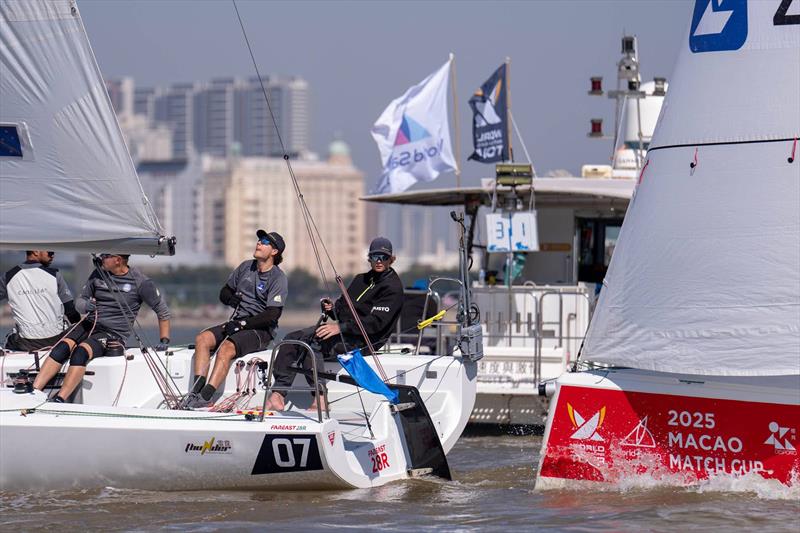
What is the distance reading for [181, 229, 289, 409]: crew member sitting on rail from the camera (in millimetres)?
9688

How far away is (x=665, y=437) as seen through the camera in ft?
26.9

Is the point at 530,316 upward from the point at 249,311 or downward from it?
downward

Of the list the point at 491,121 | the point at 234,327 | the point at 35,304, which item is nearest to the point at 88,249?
the point at 234,327

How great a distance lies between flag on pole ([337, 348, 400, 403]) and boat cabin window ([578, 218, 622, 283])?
693 centimetres

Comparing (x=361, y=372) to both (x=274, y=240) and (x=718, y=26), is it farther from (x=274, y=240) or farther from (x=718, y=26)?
(x=718, y=26)

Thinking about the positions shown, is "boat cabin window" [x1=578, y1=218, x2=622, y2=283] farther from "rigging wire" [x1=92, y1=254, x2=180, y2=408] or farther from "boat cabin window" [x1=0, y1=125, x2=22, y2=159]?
"boat cabin window" [x1=0, y1=125, x2=22, y2=159]

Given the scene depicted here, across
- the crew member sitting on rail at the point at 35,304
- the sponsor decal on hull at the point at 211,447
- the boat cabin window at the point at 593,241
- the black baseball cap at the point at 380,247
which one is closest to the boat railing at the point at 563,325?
the boat cabin window at the point at 593,241

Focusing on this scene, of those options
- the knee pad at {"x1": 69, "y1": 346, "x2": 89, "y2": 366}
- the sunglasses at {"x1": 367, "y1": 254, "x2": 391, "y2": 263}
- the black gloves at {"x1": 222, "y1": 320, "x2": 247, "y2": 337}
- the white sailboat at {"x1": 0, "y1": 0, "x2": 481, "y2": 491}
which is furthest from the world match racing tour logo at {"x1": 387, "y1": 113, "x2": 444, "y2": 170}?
the white sailboat at {"x1": 0, "y1": 0, "x2": 481, "y2": 491}

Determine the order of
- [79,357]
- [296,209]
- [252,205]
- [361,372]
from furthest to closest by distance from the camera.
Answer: [296,209] → [252,205] → [79,357] → [361,372]

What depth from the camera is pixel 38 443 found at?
827 centimetres

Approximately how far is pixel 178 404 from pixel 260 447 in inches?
39.0

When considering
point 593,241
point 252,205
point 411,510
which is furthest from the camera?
point 252,205

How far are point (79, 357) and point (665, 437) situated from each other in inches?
145

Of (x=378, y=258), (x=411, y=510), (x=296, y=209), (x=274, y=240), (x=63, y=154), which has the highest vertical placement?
(x=296, y=209)
